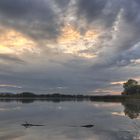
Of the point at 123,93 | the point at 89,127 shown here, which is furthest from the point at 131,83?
the point at 89,127

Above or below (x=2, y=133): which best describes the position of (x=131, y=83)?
above

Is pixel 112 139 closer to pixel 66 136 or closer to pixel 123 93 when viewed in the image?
pixel 66 136

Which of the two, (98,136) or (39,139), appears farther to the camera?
(98,136)

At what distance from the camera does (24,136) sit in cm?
2923

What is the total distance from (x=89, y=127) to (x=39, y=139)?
35.5 feet

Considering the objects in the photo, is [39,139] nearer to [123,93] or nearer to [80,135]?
[80,135]

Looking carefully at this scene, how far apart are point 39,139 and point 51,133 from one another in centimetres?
416

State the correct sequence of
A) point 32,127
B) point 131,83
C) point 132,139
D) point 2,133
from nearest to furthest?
point 132,139 < point 2,133 < point 32,127 < point 131,83

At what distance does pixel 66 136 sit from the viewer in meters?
29.3

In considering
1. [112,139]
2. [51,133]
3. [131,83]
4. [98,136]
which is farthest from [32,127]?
[131,83]

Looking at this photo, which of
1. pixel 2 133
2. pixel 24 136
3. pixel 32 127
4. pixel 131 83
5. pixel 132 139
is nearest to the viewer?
pixel 132 139

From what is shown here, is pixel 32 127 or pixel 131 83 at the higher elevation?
pixel 131 83

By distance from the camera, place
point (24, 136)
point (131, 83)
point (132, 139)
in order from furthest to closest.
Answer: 1. point (131, 83)
2. point (24, 136)
3. point (132, 139)

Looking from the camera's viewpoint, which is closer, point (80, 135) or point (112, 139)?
point (112, 139)
